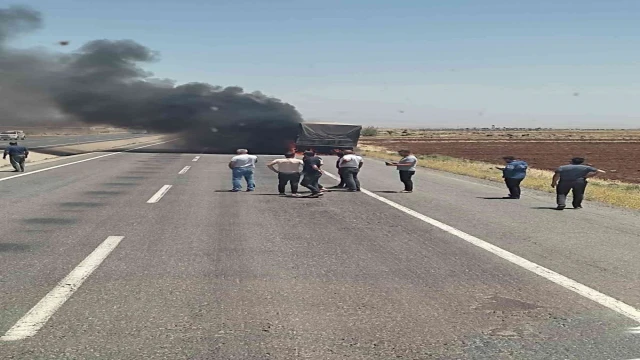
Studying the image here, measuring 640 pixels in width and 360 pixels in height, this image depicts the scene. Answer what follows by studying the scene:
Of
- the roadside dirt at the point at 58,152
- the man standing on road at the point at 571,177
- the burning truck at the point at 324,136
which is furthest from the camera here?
the burning truck at the point at 324,136

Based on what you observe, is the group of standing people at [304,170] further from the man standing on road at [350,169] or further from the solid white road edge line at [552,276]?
the solid white road edge line at [552,276]

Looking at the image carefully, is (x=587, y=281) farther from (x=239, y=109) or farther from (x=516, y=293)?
(x=239, y=109)

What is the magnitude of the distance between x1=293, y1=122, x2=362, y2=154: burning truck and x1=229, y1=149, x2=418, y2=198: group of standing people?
19.7 meters

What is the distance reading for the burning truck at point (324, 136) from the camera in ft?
131

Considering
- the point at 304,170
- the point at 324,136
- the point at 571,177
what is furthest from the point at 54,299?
the point at 324,136

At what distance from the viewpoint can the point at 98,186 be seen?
65.5 feet

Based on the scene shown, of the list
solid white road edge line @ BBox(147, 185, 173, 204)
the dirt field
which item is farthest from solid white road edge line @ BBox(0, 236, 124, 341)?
the dirt field

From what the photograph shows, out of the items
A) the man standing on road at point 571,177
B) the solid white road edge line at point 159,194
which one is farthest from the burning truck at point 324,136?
the man standing on road at point 571,177

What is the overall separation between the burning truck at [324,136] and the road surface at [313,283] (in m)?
25.4

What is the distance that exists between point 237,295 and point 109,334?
1.61 meters

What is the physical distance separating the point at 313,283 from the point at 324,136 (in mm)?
32980

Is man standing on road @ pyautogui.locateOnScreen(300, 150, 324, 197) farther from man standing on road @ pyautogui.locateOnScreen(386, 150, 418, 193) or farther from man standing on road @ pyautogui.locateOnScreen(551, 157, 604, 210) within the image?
man standing on road @ pyautogui.locateOnScreen(551, 157, 604, 210)

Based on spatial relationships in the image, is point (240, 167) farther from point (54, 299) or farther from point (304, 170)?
point (54, 299)

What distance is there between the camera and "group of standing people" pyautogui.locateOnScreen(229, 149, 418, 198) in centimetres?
1756
